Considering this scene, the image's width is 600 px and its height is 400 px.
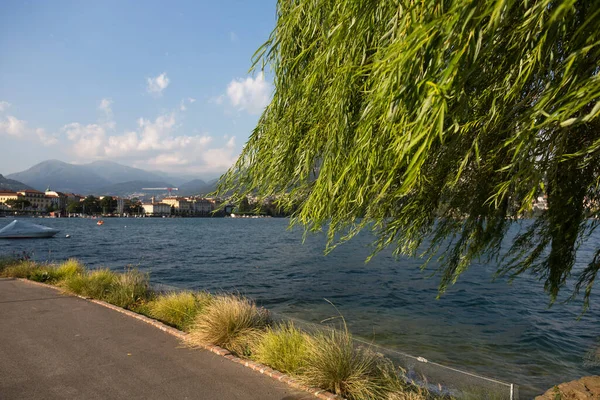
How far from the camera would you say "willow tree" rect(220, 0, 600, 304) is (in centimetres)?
222

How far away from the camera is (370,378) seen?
4969mm

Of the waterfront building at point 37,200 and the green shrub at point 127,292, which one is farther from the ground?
the waterfront building at point 37,200

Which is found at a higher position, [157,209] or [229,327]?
[229,327]

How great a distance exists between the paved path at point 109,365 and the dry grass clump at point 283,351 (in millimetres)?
330

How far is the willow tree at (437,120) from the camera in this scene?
2.22 metres

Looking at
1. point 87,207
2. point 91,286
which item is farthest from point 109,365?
point 87,207

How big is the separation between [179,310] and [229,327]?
79.2 inches

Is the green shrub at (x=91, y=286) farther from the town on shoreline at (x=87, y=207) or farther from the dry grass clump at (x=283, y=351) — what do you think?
the town on shoreline at (x=87, y=207)

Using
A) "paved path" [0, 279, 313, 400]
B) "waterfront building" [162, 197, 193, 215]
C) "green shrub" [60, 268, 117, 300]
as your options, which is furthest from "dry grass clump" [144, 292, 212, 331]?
"waterfront building" [162, 197, 193, 215]

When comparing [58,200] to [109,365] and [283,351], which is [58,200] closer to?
[109,365]

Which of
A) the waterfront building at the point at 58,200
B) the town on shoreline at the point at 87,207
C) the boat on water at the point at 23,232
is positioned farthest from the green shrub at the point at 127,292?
the waterfront building at the point at 58,200

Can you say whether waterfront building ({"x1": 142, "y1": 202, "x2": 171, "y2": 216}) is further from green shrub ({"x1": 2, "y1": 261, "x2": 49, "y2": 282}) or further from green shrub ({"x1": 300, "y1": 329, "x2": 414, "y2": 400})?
green shrub ({"x1": 300, "y1": 329, "x2": 414, "y2": 400})

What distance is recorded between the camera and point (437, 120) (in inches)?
88.2

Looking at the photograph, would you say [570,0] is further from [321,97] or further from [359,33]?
[321,97]
